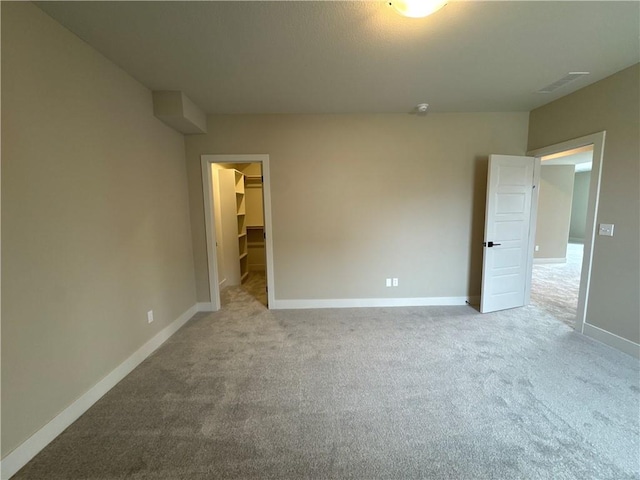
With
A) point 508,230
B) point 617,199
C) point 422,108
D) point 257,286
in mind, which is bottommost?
point 257,286

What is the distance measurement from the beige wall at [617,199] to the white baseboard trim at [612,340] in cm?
4

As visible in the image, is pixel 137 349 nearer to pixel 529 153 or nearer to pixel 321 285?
A: pixel 321 285

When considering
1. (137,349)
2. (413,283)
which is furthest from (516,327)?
Result: (137,349)

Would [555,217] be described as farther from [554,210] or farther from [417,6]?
[417,6]

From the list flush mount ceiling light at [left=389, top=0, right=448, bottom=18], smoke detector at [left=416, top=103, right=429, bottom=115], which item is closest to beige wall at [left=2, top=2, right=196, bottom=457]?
flush mount ceiling light at [left=389, top=0, right=448, bottom=18]

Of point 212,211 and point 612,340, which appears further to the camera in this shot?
point 212,211

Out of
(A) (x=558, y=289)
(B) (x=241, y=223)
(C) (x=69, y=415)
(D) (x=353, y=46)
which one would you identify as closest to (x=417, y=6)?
(D) (x=353, y=46)

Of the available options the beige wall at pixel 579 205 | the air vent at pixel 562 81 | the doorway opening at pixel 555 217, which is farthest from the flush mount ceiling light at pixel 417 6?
the beige wall at pixel 579 205

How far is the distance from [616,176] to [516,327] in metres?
1.78

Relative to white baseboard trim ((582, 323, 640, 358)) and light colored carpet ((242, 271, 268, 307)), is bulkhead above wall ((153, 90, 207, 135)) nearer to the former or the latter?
light colored carpet ((242, 271, 268, 307))

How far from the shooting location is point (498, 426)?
1.54 m

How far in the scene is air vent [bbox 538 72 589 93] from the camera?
2.32 metres

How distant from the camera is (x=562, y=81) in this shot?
245cm

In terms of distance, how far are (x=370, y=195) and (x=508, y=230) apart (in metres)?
1.84
